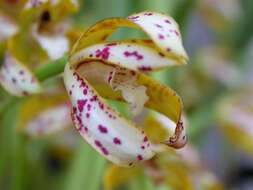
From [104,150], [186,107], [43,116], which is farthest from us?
[186,107]

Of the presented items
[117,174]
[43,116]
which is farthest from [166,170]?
[43,116]

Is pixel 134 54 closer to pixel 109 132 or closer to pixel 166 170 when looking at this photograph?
pixel 109 132

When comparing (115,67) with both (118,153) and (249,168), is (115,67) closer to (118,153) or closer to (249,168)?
(118,153)

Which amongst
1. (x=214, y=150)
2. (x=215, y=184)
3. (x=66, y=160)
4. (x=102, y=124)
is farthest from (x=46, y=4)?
(x=214, y=150)

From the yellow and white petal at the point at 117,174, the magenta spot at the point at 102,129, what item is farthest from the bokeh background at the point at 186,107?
the magenta spot at the point at 102,129

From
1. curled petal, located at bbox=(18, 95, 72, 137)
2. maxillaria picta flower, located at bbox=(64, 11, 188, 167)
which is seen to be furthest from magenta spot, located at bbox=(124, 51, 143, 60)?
curled petal, located at bbox=(18, 95, 72, 137)

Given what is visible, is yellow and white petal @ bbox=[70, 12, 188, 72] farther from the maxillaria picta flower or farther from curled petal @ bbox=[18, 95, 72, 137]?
curled petal @ bbox=[18, 95, 72, 137]
